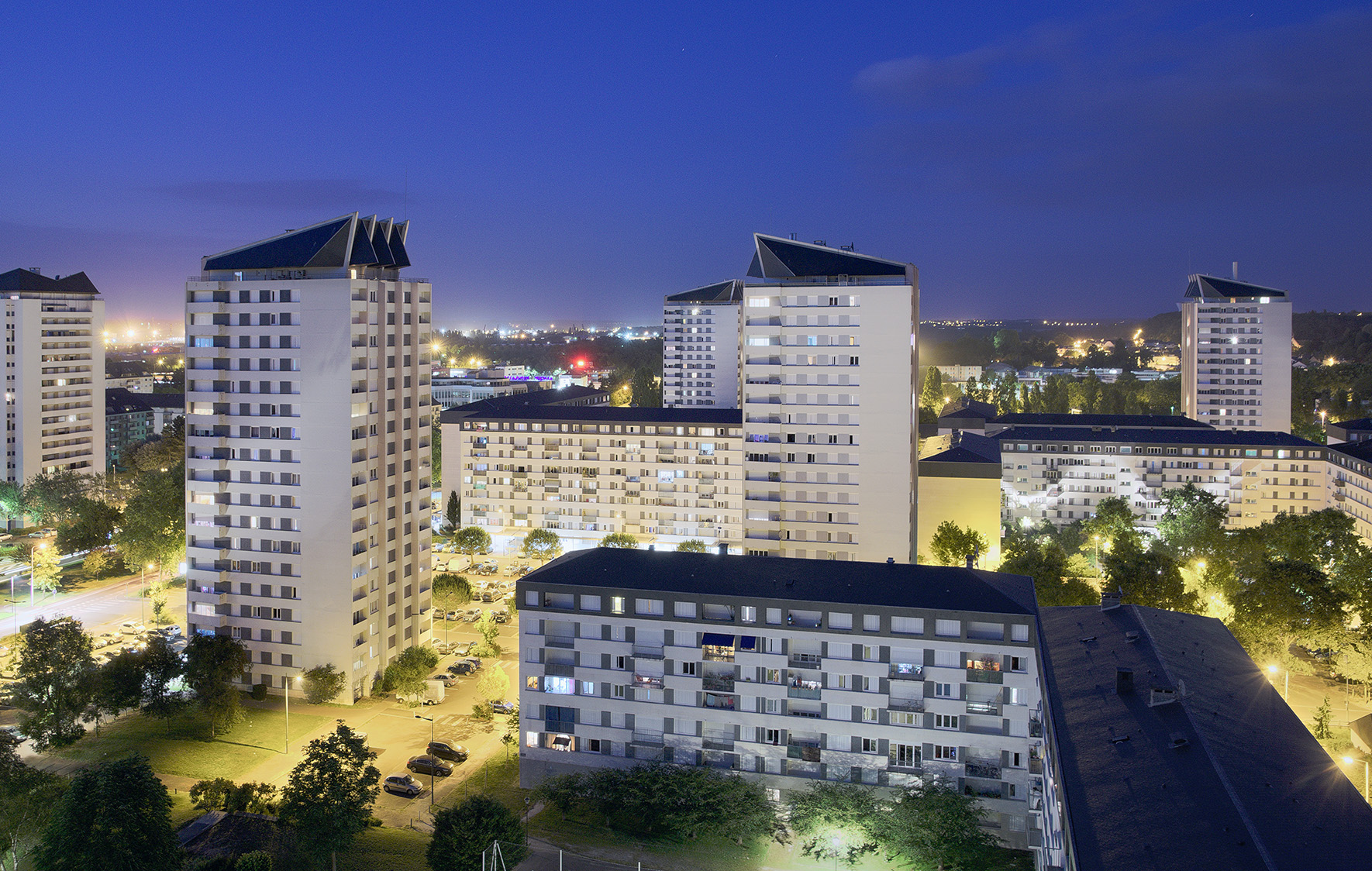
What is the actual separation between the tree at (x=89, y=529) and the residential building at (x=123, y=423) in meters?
36.2

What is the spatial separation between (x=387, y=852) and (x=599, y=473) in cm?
5212

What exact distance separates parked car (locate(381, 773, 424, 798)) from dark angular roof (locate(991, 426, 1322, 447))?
68350 mm

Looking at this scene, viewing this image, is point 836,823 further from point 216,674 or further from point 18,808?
point 216,674

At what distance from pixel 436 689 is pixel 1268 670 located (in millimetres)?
44530

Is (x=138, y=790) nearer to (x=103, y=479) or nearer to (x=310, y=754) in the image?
(x=310, y=754)

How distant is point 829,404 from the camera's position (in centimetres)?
6169

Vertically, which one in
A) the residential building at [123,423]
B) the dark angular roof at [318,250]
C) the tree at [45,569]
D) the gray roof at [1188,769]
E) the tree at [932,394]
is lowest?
the tree at [45,569]

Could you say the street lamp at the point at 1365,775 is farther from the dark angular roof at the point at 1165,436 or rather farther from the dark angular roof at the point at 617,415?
the dark angular roof at the point at 617,415

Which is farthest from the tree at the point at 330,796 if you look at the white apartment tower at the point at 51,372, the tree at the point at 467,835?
the white apartment tower at the point at 51,372

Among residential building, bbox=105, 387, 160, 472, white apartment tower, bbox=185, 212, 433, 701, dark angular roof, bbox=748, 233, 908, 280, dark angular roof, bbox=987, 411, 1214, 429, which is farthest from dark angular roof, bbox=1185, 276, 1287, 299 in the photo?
residential building, bbox=105, 387, 160, 472

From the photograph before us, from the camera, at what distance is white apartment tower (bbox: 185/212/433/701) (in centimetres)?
4891

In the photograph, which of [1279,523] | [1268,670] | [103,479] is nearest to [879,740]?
[1268,670]

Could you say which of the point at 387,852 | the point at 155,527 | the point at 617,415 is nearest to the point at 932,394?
the point at 617,415

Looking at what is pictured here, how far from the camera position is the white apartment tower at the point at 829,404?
60594 millimetres
